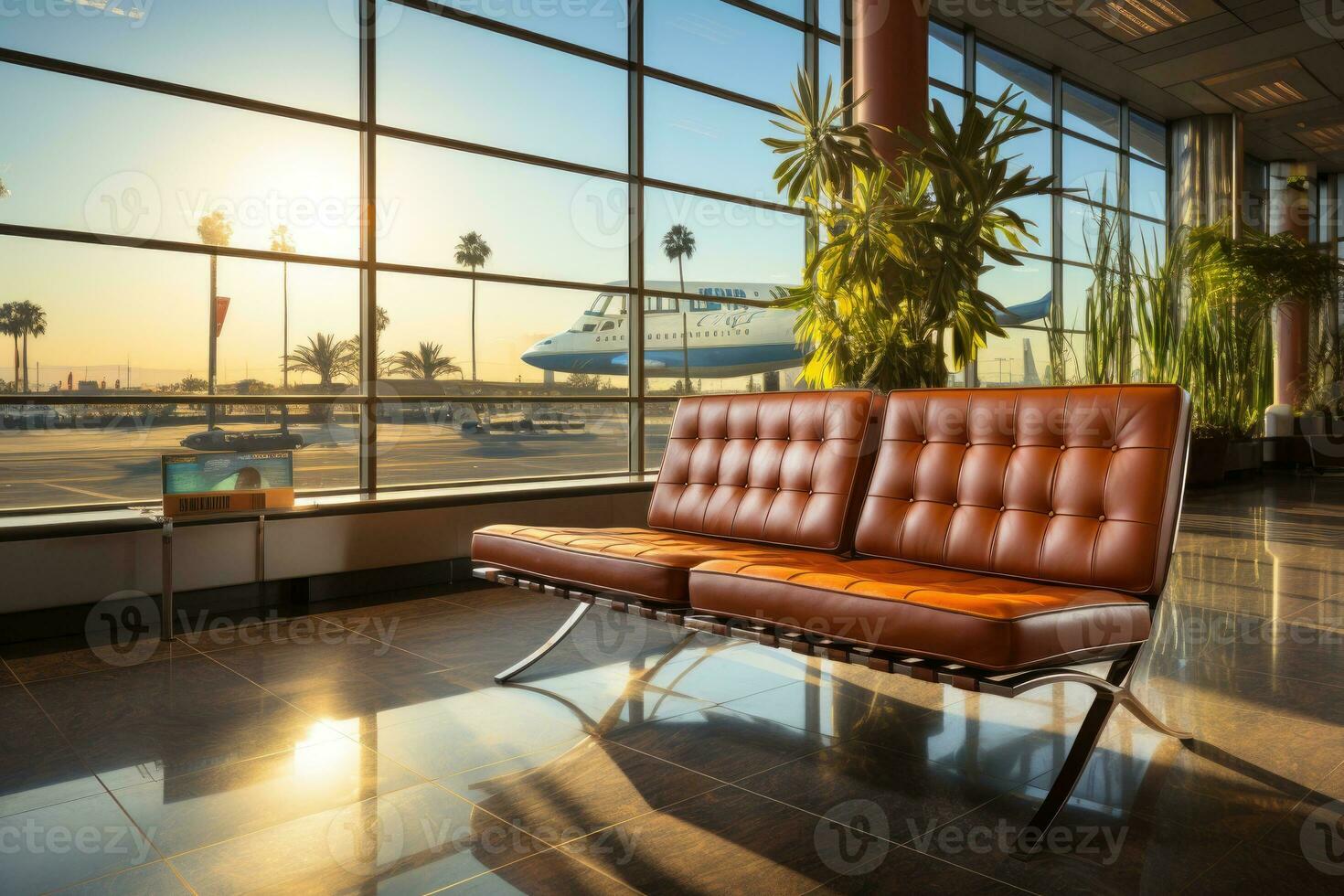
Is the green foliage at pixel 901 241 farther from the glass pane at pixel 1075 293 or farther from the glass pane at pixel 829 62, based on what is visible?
the glass pane at pixel 1075 293

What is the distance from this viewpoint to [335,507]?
421cm

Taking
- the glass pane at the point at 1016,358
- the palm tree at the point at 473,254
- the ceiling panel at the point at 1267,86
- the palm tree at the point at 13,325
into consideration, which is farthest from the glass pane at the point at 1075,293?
the palm tree at the point at 13,325

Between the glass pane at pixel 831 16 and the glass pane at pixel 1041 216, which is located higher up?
the glass pane at pixel 831 16

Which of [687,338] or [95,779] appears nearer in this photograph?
[95,779]

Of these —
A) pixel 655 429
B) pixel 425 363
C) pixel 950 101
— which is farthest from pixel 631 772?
pixel 950 101

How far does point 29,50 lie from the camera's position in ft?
12.6

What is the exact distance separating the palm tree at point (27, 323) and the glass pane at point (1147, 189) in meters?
9.93

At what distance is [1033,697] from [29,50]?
14.5 ft

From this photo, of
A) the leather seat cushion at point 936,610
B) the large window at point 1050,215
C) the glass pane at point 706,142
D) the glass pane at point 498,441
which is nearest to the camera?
the leather seat cushion at point 936,610

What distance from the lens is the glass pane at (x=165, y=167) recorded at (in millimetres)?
3863

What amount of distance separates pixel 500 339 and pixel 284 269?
1217mm

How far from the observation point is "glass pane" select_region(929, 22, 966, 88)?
7.89m

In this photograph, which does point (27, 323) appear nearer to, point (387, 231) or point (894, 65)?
point (387, 231)

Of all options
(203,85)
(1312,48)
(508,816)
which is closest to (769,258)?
(203,85)
